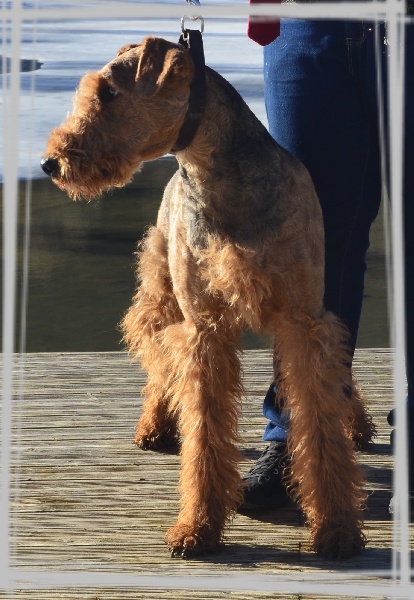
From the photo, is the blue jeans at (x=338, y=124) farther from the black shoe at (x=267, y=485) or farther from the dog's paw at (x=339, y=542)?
the dog's paw at (x=339, y=542)

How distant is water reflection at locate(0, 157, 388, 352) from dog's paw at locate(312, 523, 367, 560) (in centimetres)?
231

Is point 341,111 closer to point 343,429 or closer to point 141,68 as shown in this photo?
point 141,68

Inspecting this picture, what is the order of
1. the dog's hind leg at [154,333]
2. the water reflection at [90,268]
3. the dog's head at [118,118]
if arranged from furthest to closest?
the water reflection at [90,268] < the dog's hind leg at [154,333] < the dog's head at [118,118]

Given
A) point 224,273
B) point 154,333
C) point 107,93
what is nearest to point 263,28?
point 107,93

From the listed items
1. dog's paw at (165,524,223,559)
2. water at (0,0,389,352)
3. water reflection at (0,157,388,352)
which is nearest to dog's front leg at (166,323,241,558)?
Result: dog's paw at (165,524,223,559)

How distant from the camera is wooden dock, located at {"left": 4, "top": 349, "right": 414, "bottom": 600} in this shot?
7.89ft

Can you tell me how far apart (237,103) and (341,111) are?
43 cm

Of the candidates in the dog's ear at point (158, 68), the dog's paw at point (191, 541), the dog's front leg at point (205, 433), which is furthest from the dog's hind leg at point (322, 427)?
the dog's ear at point (158, 68)

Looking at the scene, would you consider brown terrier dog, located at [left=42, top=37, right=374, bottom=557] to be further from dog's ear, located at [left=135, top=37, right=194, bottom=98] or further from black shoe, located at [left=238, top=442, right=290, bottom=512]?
black shoe, located at [left=238, top=442, right=290, bottom=512]

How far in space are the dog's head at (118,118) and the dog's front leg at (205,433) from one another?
1.78 ft

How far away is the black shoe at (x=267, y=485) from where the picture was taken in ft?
9.18

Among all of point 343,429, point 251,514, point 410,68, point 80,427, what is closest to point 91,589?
point 251,514

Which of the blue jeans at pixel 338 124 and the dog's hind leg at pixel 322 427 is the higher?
the blue jeans at pixel 338 124

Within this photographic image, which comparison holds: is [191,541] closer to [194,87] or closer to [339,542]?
[339,542]
